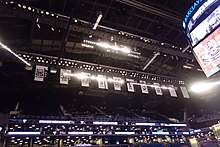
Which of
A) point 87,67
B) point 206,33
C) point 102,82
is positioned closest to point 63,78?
point 87,67

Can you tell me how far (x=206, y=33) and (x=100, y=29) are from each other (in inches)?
179

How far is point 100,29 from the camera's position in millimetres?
8062

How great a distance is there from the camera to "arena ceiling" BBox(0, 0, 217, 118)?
23.4ft

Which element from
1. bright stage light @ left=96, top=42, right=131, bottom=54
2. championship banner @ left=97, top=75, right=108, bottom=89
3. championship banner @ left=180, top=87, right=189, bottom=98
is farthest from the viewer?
championship banner @ left=180, top=87, right=189, bottom=98

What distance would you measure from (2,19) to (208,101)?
21.2m

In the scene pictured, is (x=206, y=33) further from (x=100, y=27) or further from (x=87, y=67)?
(x=87, y=67)

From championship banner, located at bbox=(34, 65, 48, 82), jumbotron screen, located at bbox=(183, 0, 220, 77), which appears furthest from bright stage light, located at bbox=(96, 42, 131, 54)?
jumbotron screen, located at bbox=(183, 0, 220, 77)

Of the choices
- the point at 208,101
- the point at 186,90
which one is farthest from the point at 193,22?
the point at 208,101

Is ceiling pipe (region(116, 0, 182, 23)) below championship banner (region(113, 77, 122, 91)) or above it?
above

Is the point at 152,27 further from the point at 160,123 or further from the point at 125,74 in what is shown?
the point at 160,123

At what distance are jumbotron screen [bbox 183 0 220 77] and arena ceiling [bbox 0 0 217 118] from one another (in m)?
2.32

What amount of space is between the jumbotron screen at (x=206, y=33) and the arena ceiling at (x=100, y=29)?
232 cm

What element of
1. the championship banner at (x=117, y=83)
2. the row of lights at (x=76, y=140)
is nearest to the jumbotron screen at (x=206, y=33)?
the championship banner at (x=117, y=83)

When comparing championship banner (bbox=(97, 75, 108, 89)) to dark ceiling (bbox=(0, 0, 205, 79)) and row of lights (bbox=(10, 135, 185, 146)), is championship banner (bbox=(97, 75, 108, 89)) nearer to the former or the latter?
dark ceiling (bbox=(0, 0, 205, 79))
